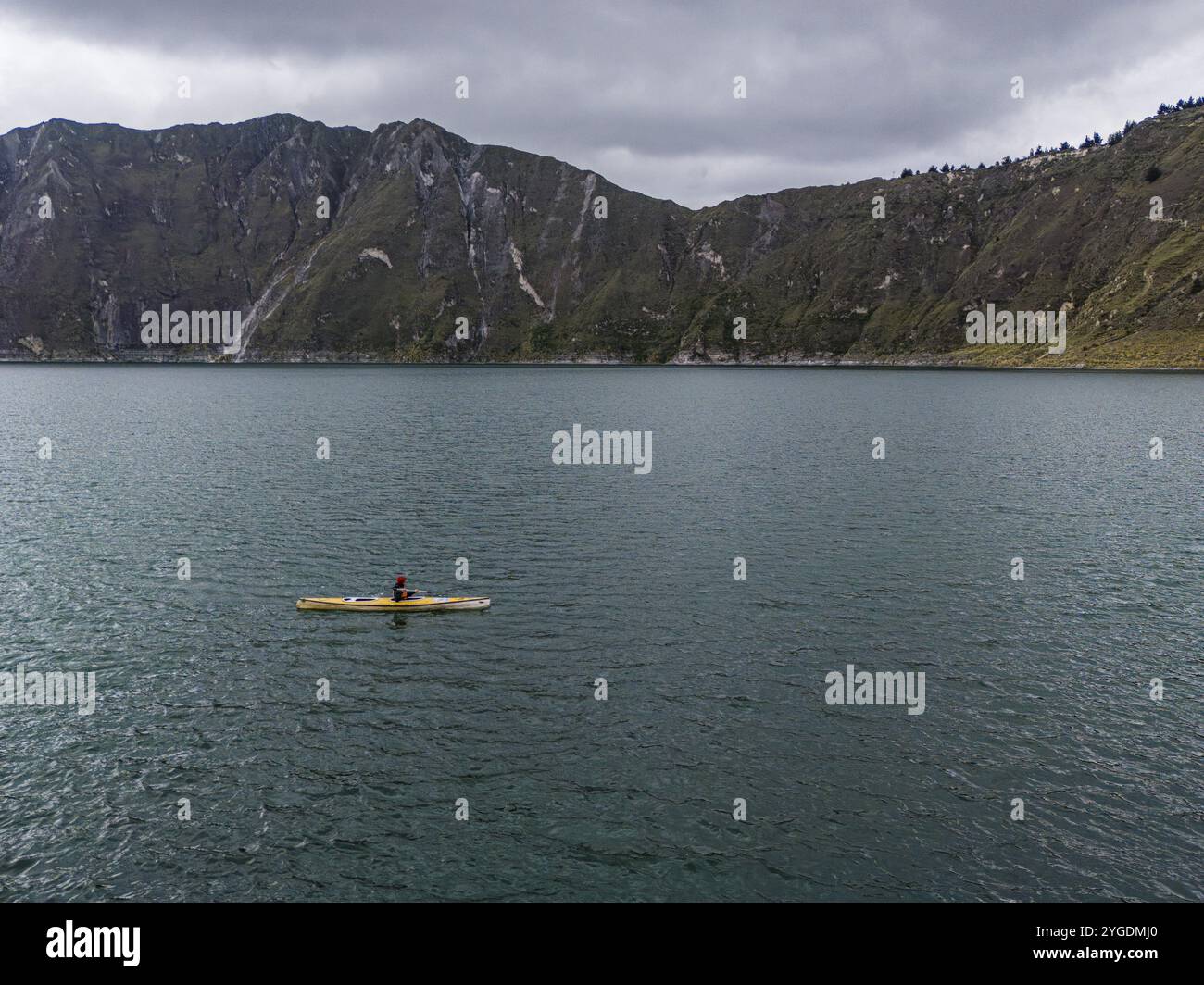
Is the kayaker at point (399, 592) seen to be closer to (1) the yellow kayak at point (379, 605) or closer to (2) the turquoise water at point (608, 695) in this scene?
(1) the yellow kayak at point (379, 605)

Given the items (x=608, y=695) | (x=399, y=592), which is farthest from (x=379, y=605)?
(x=608, y=695)

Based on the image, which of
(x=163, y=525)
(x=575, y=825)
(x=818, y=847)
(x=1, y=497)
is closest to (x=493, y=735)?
(x=575, y=825)

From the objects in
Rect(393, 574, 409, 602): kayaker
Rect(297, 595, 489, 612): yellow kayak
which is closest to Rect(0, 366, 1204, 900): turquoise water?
Rect(297, 595, 489, 612): yellow kayak

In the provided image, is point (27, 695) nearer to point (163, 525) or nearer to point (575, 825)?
point (575, 825)

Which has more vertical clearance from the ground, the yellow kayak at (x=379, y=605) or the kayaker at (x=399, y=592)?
the kayaker at (x=399, y=592)

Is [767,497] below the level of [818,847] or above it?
above

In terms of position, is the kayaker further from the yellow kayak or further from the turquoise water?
the turquoise water

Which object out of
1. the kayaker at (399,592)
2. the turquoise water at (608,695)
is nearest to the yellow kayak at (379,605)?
the kayaker at (399,592)

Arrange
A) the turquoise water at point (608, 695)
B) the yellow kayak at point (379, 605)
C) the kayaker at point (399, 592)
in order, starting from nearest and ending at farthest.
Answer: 1. the turquoise water at point (608, 695)
2. the yellow kayak at point (379, 605)
3. the kayaker at point (399, 592)
